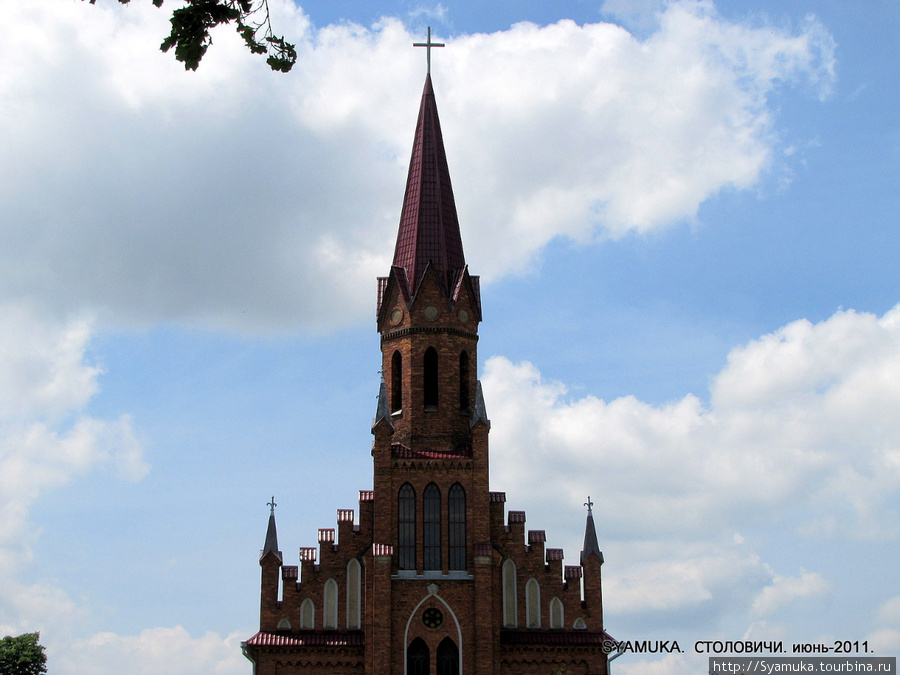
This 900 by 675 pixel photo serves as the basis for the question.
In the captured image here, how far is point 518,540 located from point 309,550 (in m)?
8.26

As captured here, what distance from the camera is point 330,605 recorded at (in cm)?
4488

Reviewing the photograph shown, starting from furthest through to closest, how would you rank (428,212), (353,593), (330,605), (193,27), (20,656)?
(20,656) → (428,212) → (353,593) → (330,605) → (193,27)

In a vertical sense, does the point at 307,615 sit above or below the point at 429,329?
below

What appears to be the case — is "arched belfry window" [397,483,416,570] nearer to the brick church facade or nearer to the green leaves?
the brick church facade

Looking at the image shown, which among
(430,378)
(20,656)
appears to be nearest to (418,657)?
(430,378)

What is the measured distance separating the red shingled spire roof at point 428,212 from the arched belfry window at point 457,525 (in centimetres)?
884

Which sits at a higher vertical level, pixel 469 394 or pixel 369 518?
pixel 469 394

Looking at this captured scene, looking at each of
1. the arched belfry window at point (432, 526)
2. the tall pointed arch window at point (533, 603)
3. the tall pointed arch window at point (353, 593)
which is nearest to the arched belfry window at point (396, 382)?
the arched belfry window at point (432, 526)

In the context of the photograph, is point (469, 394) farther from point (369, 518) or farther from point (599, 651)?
point (599, 651)

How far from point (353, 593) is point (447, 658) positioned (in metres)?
4.44

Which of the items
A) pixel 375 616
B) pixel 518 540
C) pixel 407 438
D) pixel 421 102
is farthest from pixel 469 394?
pixel 421 102

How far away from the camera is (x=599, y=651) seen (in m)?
44.4

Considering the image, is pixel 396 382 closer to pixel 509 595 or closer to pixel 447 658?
pixel 509 595

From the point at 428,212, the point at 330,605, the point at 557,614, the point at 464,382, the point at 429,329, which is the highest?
the point at 428,212
